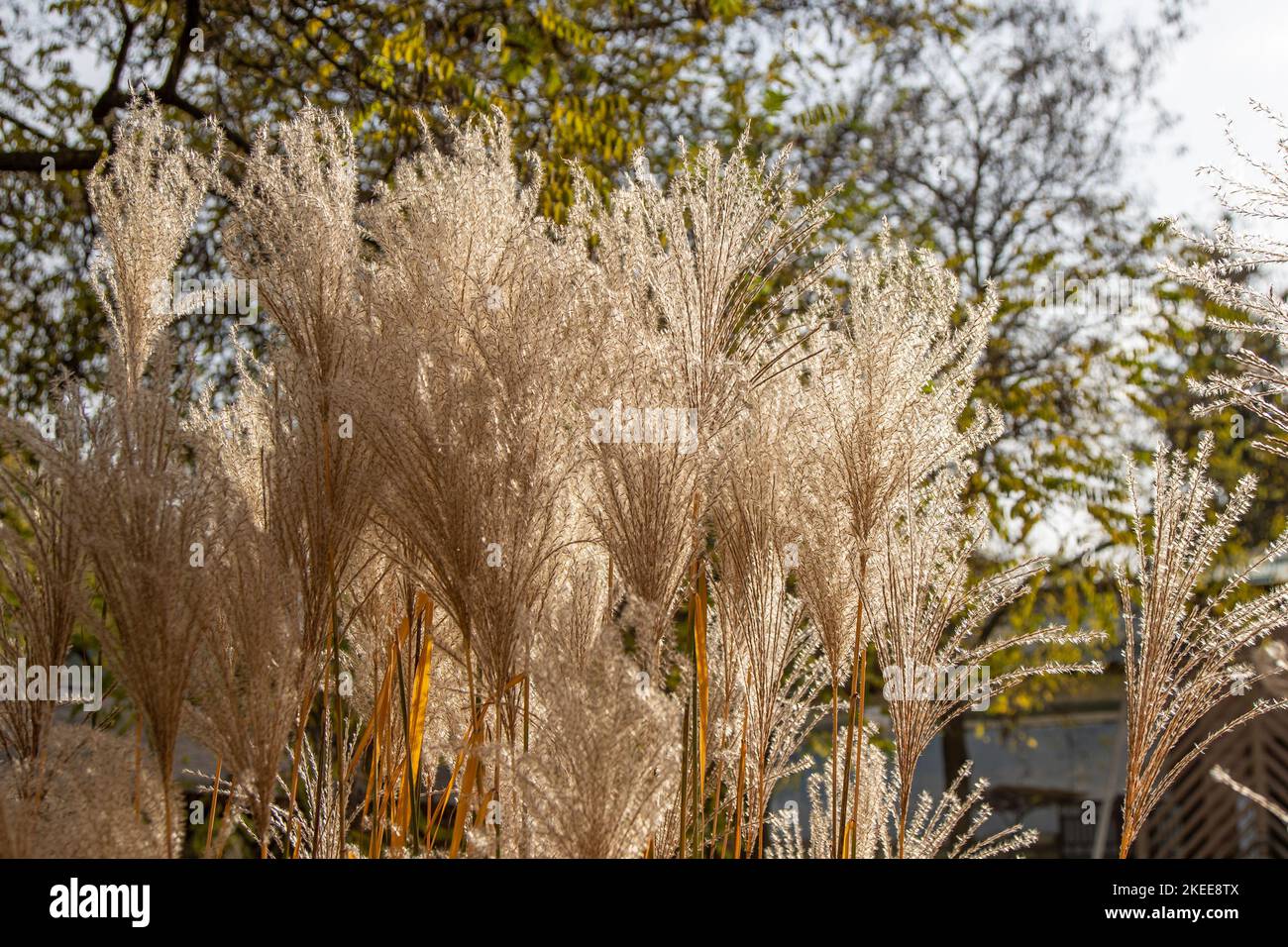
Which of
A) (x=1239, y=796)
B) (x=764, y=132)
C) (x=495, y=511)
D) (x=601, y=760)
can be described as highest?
(x=764, y=132)

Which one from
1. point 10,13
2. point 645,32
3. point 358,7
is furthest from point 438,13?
point 10,13

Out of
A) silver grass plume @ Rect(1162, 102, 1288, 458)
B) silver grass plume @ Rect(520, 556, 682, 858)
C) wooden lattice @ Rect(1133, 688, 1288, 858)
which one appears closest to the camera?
silver grass plume @ Rect(520, 556, 682, 858)

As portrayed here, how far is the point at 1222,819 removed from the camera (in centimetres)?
479

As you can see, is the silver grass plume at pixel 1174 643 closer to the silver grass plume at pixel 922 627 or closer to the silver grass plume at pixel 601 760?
the silver grass plume at pixel 922 627

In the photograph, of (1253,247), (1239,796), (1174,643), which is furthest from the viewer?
(1239,796)

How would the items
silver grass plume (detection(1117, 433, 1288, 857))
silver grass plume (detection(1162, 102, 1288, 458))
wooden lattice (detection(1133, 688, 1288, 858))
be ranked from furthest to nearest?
1. wooden lattice (detection(1133, 688, 1288, 858))
2. silver grass plume (detection(1117, 433, 1288, 857))
3. silver grass plume (detection(1162, 102, 1288, 458))

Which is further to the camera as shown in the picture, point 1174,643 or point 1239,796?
point 1239,796

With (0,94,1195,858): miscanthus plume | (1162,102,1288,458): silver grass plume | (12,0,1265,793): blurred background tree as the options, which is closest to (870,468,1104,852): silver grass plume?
(0,94,1195,858): miscanthus plume

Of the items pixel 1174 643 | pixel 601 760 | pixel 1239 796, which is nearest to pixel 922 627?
pixel 1174 643

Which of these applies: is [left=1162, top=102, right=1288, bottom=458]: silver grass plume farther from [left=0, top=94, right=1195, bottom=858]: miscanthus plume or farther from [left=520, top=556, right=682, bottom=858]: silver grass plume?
[left=520, top=556, right=682, bottom=858]: silver grass plume

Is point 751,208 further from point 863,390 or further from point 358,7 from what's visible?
point 358,7

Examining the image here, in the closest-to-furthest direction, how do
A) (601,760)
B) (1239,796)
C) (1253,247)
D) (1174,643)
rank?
1. (601,760)
2. (1253,247)
3. (1174,643)
4. (1239,796)

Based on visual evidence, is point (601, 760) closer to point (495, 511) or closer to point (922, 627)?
point (495, 511)

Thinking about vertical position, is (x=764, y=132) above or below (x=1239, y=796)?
above
